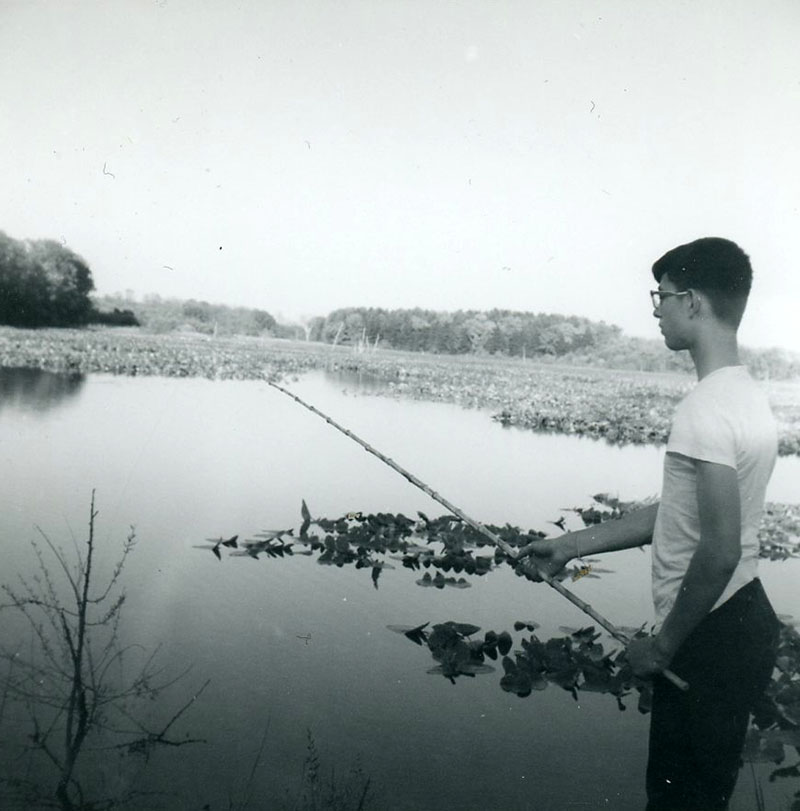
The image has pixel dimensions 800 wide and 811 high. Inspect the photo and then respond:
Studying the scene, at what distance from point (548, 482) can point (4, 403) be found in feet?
18.2

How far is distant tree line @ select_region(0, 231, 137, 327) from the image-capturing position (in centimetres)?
1171

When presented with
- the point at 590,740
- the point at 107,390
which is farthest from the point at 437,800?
the point at 107,390

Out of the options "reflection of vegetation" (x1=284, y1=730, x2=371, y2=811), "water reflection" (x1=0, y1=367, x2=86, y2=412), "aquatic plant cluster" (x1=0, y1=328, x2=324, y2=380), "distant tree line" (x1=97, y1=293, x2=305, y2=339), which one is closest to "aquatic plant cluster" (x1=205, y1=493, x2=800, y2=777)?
"reflection of vegetation" (x1=284, y1=730, x2=371, y2=811)

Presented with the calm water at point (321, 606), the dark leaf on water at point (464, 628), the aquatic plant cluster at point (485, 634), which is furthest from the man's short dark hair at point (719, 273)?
the dark leaf on water at point (464, 628)

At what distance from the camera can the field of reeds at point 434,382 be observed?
10.4 m

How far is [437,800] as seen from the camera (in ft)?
7.02

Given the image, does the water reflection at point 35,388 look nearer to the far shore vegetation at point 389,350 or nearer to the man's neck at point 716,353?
the far shore vegetation at point 389,350

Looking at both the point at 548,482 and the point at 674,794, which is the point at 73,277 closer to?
the point at 548,482

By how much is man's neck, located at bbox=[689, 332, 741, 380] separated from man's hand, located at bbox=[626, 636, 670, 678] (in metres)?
0.52

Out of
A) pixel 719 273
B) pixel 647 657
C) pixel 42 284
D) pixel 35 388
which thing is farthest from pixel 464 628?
pixel 42 284

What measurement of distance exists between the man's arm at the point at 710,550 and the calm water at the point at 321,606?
1.10 meters

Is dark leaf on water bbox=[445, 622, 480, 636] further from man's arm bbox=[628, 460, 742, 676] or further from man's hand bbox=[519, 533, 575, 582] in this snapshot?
man's arm bbox=[628, 460, 742, 676]

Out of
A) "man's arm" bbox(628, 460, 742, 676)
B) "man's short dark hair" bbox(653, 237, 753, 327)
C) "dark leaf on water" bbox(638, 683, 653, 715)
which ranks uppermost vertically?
"man's short dark hair" bbox(653, 237, 753, 327)

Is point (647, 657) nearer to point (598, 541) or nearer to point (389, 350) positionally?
point (598, 541)
